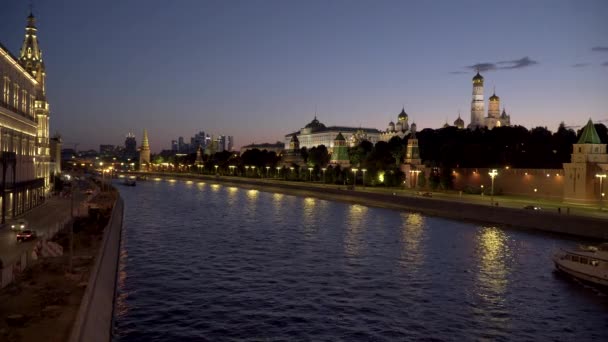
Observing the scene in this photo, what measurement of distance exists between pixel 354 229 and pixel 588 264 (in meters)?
21.5

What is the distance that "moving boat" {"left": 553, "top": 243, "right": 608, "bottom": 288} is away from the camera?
89.2ft

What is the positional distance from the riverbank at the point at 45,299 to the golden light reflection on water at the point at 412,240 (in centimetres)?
1747

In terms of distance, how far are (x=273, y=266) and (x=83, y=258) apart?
33.3 ft

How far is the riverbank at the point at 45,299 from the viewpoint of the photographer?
14086mm

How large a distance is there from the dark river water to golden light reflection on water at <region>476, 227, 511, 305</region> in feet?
0.28

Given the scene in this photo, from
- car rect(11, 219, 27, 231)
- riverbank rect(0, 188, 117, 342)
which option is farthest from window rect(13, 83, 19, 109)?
riverbank rect(0, 188, 117, 342)

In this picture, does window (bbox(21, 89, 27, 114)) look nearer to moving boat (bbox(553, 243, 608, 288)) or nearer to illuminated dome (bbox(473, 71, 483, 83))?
moving boat (bbox(553, 243, 608, 288))

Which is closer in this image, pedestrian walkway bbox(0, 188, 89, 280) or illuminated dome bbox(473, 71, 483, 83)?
pedestrian walkway bbox(0, 188, 89, 280)

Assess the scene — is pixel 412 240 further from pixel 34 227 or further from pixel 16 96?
pixel 16 96

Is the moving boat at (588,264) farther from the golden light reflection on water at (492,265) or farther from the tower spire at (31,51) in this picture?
the tower spire at (31,51)

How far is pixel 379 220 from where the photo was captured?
2119 inches

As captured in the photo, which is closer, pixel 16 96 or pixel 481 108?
pixel 16 96

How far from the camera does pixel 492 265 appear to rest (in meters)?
31.5

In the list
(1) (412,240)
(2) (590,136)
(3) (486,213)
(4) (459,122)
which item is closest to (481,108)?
(4) (459,122)
